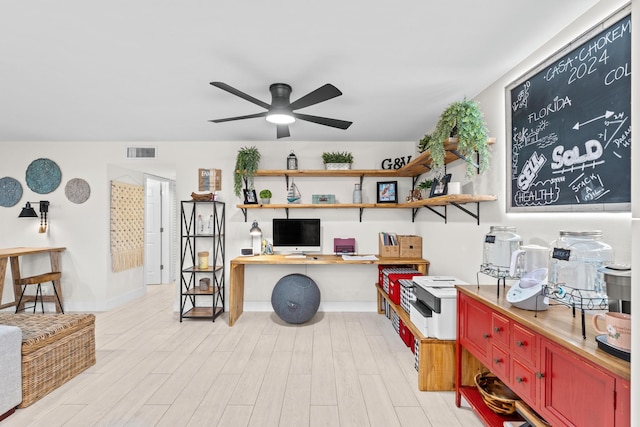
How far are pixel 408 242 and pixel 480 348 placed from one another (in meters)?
2.15

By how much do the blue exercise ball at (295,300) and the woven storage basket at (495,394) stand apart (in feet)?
6.53

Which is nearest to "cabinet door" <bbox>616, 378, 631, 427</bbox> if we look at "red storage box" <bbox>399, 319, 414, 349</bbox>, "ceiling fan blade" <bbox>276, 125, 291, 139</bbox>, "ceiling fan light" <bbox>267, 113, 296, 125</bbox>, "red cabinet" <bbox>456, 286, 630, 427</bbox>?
"red cabinet" <bbox>456, 286, 630, 427</bbox>

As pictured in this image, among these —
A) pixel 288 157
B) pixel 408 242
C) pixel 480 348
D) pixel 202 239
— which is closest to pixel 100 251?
pixel 202 239

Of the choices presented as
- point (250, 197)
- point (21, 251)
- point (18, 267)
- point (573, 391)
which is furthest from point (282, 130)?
point (18, 267)

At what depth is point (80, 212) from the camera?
4492mm

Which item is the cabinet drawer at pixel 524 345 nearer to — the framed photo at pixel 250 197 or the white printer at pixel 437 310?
the white printer at pixel 437 310

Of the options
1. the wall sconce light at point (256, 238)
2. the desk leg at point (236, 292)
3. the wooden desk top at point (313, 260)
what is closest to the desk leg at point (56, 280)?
the desk leg at point (236, 292)

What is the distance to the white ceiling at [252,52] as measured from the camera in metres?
1.69

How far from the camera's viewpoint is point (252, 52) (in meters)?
2.11

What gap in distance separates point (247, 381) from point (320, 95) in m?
2.26

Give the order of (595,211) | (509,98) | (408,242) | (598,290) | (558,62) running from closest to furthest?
1. (598,290)
2. (595,211)
3. (558,62)
4. (509,98)
5. (408,242)

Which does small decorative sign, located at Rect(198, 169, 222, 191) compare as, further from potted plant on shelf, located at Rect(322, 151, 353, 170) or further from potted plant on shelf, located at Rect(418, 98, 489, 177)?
potted plant on shelf, located at Rect(418, 98, 489, 177)

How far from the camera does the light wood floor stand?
2129mm

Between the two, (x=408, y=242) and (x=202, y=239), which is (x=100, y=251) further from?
(x=408, y=242)
